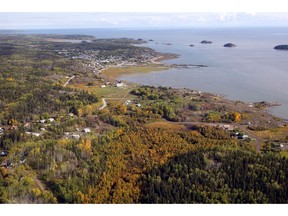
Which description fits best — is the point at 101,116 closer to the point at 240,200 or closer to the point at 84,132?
the point at 84,132

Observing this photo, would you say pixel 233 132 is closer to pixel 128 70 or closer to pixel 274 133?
pixel 274 133

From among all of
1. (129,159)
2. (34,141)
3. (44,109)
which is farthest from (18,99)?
(129,159)

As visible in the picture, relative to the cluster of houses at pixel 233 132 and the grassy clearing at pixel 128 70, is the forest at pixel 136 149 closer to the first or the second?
the cluster of houses at pixel 233 132

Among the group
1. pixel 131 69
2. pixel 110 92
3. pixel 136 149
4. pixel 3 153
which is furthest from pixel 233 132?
pixel 131 69

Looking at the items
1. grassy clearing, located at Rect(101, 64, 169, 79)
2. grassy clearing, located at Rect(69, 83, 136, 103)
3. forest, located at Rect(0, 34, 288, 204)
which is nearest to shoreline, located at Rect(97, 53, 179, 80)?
grassy clearing, located at Rect(101, 64, 169, 79)

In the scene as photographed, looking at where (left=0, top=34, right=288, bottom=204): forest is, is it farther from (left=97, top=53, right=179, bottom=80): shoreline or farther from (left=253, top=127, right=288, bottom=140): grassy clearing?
(left=97, top=53, right=179, bottom=80): shoreline

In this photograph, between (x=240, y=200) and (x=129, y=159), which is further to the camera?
(x=129, y=159)
